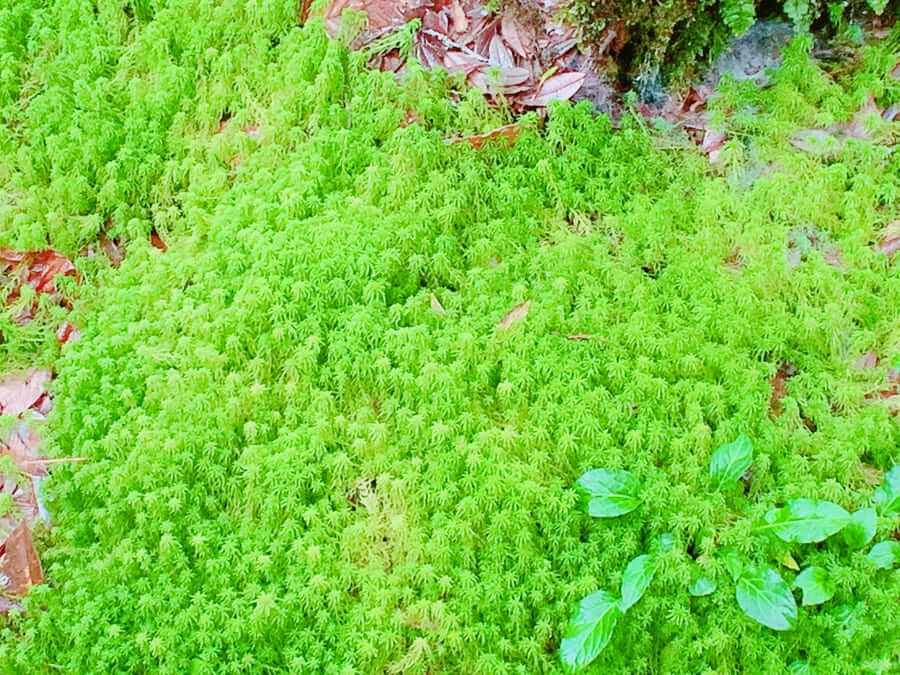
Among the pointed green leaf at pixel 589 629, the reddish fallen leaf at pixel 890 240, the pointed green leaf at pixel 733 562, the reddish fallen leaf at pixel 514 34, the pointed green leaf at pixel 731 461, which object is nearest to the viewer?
the pointed green leaf at pixel 589 629

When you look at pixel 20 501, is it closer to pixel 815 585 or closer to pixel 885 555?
pixel 815 585

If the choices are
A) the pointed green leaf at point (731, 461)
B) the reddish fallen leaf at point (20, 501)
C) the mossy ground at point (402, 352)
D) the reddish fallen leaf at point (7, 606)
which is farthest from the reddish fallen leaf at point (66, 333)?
the pointed green leaf at point (731, 461)

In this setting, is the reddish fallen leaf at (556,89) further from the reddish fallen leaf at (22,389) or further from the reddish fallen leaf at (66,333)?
the reddish fallen leaf at (22,389)

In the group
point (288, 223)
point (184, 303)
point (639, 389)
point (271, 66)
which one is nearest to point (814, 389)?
point (639, 389)

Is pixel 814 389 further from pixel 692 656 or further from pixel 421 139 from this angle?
pixel 421 139

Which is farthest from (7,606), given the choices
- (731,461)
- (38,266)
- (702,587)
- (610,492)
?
(731,461)

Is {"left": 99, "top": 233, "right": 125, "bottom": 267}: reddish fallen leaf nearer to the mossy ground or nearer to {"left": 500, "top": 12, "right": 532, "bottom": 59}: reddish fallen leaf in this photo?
the mossy ground
